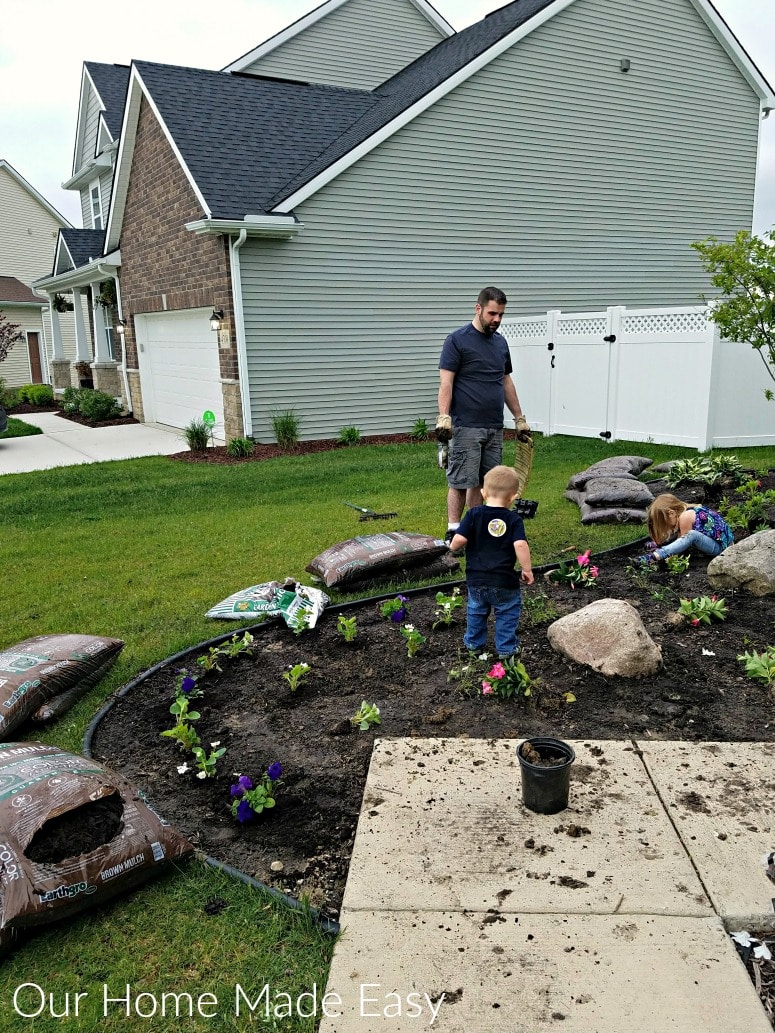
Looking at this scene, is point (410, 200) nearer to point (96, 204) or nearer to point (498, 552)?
point (498, 552)

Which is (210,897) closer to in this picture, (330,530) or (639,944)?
(639,944)

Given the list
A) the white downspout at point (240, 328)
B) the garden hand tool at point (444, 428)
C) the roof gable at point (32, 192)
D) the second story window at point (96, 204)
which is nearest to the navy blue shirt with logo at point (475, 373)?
the garden hand tool at point (444, 428)

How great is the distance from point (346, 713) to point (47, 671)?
138 cm

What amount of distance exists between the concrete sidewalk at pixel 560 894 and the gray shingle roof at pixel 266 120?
33.6ft

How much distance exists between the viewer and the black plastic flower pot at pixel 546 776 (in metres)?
2.76

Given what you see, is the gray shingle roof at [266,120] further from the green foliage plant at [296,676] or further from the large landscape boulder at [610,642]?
the large landscape boulder at [610,642]

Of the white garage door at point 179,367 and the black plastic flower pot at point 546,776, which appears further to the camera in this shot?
the white garage door at point 179,367

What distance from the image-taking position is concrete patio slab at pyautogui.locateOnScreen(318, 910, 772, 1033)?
2.00 meters

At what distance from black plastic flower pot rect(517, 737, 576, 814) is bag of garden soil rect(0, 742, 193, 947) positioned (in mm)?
1158

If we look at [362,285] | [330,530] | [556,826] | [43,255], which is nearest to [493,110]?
[362,285]

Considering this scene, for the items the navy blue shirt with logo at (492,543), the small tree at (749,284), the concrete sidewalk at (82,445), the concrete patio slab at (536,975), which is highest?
the small tree at (749,284)

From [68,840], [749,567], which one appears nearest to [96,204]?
[749,567]

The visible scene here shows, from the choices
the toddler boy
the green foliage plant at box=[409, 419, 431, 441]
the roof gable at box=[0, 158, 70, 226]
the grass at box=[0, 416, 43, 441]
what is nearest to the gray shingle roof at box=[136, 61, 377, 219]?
the green foliage plant at box=[409, 419, 431, 441]

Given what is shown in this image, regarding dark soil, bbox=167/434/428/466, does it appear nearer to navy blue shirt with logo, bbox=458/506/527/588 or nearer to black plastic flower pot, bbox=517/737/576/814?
navy blue shirt with logo, bbox=458/506/527/588
